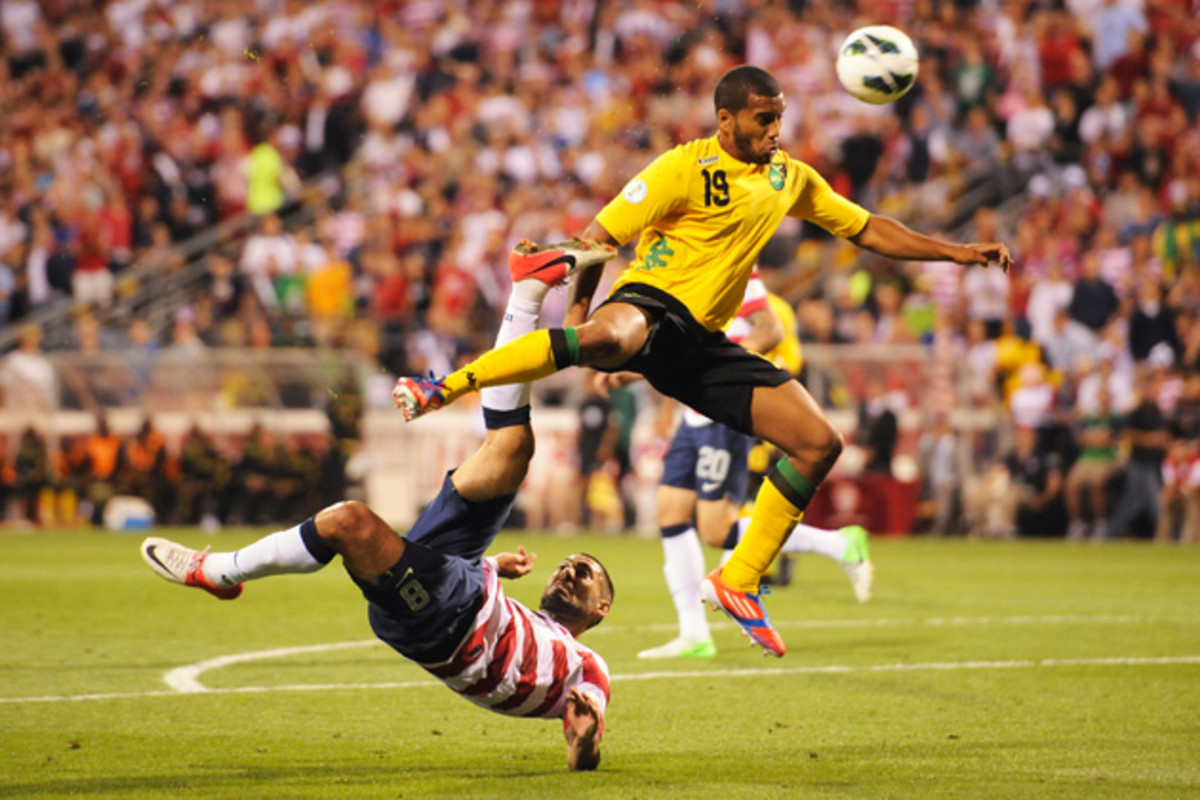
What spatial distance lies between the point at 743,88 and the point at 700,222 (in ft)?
2.12

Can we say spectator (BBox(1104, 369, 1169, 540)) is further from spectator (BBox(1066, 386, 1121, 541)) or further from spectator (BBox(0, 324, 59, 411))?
spectator (BBox(0, 324, 59, 411))

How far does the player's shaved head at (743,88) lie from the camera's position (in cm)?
818

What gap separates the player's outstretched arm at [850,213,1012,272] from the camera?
337 inches

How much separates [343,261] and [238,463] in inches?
128

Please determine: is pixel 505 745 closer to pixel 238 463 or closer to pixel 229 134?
pixel 238 463

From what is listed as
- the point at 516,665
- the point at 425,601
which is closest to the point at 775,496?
the point at 516,665

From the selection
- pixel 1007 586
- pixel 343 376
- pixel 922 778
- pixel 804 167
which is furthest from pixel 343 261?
pixel 922 778

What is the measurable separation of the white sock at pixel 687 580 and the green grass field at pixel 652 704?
30 cm

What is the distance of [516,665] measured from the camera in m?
7.04

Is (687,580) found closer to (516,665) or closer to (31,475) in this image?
(516,665)

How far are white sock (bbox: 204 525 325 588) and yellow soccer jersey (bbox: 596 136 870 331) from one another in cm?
215

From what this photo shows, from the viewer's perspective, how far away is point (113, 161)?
2639 cm

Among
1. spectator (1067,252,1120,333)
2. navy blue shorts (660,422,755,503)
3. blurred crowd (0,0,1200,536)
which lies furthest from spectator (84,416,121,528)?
navy blue shorts (660,422,755,503)

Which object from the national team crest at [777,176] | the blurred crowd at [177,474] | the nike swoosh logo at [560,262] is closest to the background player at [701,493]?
the national team crest at [777,176]
